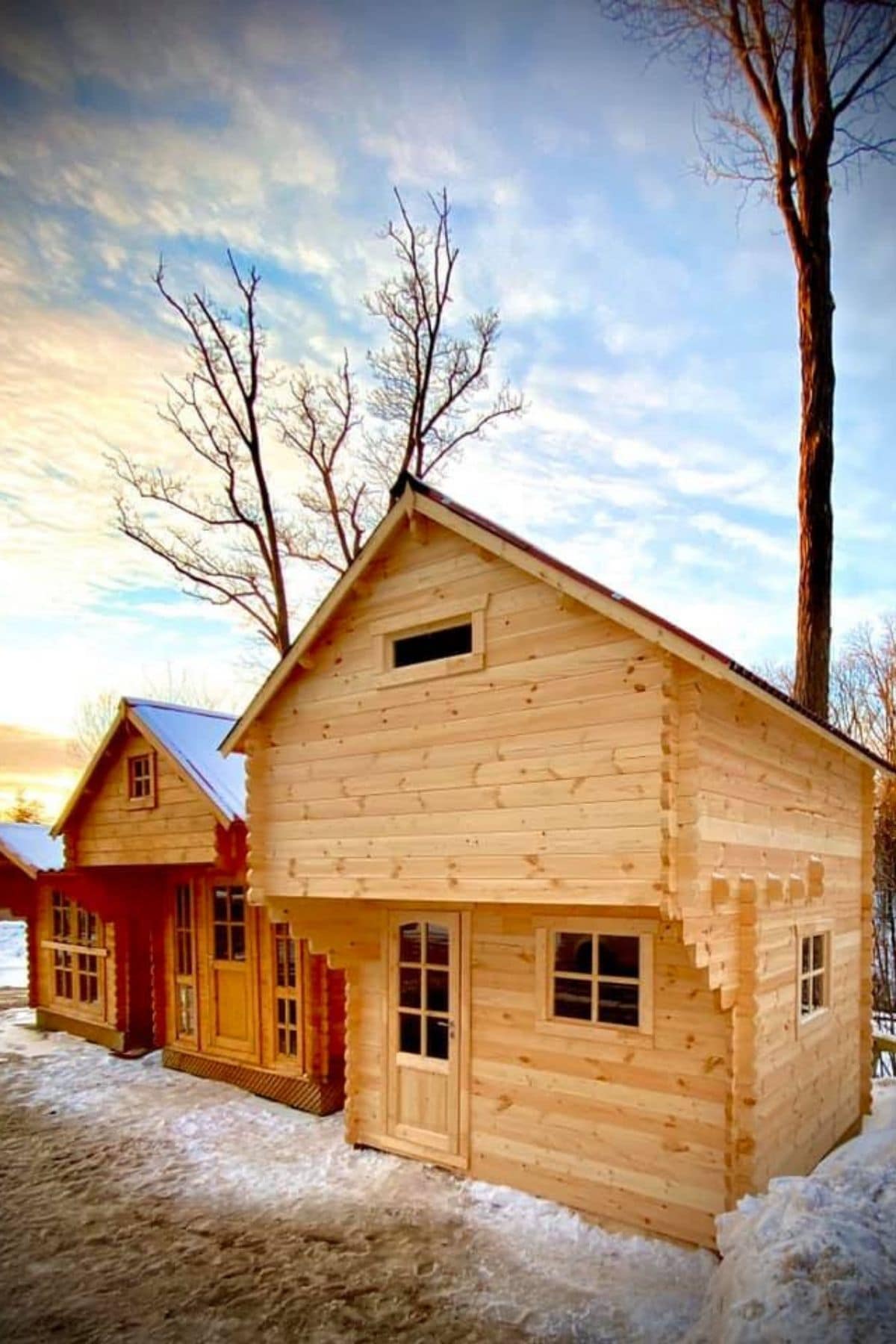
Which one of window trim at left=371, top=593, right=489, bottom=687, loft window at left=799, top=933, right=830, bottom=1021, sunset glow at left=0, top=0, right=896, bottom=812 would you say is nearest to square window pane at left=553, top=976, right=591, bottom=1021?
loft window at left=799, top=933, right=830, bottom=1021

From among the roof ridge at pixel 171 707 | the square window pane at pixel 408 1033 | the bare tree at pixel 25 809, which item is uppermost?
the roof ridge at pixel 171 707

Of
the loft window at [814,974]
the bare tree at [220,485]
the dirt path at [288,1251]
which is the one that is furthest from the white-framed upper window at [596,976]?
the bare tree at [220,485]

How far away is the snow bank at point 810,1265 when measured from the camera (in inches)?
135

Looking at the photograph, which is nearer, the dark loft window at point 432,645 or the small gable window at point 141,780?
the dark loft window at point 432,645

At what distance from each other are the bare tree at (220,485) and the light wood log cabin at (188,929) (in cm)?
517

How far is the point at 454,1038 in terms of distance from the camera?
6469mm

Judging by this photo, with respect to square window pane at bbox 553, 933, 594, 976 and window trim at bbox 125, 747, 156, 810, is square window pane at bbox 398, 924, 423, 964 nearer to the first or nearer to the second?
square window pane at bbox 553, 933, 594, 976

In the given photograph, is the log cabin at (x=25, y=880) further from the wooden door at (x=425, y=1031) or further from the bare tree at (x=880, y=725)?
the bare tree at (x=880, y=725)

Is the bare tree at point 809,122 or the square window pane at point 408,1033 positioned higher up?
the bare tree at point 809,122

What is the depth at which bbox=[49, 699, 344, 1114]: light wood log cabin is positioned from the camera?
28.2ft

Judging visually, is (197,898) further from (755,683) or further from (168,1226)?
(755,683)

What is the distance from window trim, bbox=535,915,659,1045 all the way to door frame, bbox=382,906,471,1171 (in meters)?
0.71

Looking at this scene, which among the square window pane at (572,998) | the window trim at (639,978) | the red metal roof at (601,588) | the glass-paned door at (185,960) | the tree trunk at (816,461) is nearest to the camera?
the red metal roof at (601,588)

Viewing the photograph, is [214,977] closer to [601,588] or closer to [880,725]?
[601,588]
